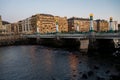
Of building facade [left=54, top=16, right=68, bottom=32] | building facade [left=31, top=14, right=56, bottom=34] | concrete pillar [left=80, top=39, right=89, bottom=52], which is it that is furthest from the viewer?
building facade [left=54, top=16, right=68, bottom=32]

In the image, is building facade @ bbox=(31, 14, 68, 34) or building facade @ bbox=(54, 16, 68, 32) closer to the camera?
building facade @ bbox=(31, 14, 68, 34)

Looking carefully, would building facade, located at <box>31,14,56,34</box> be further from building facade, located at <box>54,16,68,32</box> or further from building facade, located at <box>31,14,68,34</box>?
building facade, located at <box>54,16,68,32</box>

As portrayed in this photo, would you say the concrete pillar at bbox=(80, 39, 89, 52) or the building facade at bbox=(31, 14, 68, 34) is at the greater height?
the building facade at bbox=(31, 14, 68, 34)

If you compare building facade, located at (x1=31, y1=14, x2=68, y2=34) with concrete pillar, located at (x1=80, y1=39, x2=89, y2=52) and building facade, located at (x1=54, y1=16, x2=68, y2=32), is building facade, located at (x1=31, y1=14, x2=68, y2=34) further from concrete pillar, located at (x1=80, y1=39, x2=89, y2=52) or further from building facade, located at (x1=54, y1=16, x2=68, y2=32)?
concrete pillar, located at (x1=80, y1=39, x2=89, y2=52)

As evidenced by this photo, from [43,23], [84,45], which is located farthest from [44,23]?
[84,45]

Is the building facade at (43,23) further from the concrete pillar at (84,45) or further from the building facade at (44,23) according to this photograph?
the concrete pillar at (84,45)

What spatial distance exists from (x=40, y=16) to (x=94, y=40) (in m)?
119

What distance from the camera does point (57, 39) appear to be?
75.1 metres

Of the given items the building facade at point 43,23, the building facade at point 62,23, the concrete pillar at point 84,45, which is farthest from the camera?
the building facade at point 62,23

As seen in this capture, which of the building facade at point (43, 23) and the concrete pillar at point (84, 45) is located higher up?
the building facade at point (43, 23)

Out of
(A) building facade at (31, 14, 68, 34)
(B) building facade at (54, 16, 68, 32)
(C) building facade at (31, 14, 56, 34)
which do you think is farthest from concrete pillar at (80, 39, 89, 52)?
(B) building facade at (54, 16, 68, 32)

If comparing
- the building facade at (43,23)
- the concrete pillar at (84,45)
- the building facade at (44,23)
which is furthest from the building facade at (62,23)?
the concrete pillar at (84,45)

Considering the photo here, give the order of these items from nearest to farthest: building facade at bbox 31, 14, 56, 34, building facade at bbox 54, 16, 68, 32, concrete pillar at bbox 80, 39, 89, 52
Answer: concrete pillar at bbox 80, 39, 89, 52, building facade at bbox 31, 14, 56, 34, building facade at bbox 54, 16, 68, 32

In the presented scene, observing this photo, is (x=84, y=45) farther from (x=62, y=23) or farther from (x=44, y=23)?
(x=62, y=23)
